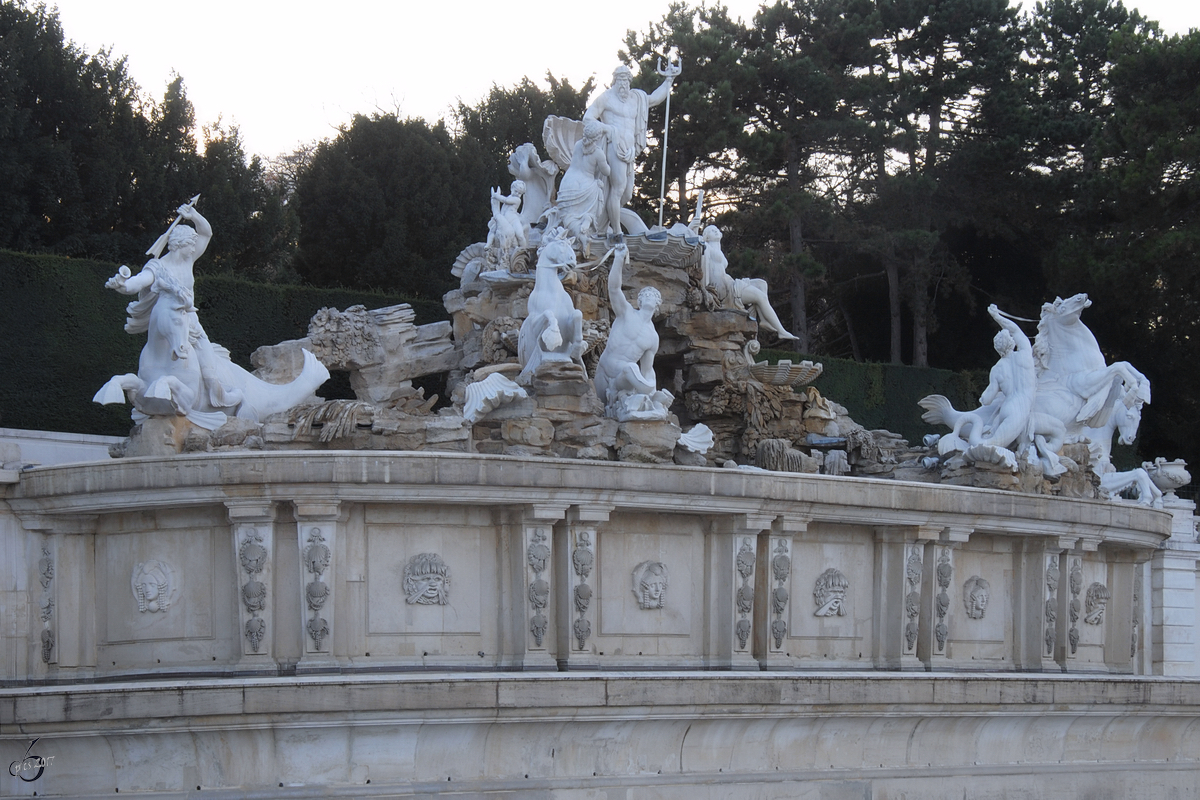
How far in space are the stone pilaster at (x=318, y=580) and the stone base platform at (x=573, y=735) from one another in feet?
4.01

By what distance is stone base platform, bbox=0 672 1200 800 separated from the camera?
41.5ft

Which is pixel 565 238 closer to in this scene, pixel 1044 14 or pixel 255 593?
pixel 255 593

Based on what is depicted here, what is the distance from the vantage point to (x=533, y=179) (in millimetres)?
21453

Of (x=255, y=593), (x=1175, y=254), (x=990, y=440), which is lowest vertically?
(x=255, y=593)

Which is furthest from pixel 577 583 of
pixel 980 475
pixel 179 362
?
pixel 980 475

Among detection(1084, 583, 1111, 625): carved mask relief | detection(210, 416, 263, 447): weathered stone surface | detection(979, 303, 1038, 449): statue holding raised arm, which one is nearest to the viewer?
detection(210, 416, 263, 447): weathered stone surface

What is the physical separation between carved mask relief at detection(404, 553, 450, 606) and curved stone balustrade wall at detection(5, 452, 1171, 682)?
0.06 ft

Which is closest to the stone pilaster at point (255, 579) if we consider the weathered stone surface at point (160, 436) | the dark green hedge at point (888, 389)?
the weathered stone surface at point (160, 436)

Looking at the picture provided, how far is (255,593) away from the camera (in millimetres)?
14523

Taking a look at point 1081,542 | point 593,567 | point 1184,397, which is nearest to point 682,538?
point 593,567

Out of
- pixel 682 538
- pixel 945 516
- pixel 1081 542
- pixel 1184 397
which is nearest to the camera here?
pixel 682 538

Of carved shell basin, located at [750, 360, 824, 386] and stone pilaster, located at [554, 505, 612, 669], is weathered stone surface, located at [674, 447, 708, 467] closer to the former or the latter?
stone pilaster, located at [554, 505, 612, 669]

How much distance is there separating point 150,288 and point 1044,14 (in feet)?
96.7

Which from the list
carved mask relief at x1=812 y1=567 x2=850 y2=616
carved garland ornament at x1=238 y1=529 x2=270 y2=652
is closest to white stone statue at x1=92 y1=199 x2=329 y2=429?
carved garland ornament at x1=238 y1=529 x2=270 y2=652
